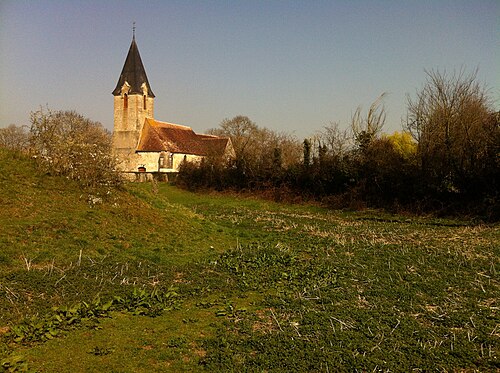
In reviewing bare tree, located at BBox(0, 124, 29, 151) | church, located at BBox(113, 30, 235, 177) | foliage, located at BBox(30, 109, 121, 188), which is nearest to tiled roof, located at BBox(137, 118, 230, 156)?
church, located at BBox(113, 30, 235, 177)

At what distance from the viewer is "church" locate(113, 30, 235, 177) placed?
163 feet

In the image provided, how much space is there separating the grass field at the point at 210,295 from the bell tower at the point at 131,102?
133 ft

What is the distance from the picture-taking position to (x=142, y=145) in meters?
50.4

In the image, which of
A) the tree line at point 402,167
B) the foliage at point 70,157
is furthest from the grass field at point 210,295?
the tree line at point 402,167

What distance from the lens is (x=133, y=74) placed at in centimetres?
5200

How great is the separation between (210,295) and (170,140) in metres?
45.7

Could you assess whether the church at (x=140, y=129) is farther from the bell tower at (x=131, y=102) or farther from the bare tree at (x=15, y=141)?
the bare tree at (x=15, y=141)

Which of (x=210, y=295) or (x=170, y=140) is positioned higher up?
(x=170, y=140)

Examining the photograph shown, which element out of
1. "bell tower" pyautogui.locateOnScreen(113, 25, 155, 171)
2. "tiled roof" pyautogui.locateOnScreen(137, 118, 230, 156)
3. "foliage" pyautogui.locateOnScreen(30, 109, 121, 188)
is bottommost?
"foliage" pyautogui.locateOnScreen(30, 109, 121, 188)

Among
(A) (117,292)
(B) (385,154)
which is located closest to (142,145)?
(B) (385,154)

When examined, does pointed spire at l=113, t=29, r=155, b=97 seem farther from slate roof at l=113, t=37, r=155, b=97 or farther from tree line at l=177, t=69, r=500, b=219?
tree line at l=177, t=69, r=500, b=219

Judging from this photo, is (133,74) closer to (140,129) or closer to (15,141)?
(140,129)

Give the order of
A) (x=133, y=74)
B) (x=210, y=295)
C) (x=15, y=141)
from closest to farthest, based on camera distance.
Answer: (x=210, y=295)
(x=15, y=141)
(x=133, y=74)

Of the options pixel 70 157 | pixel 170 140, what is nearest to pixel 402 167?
pixel 70 157
